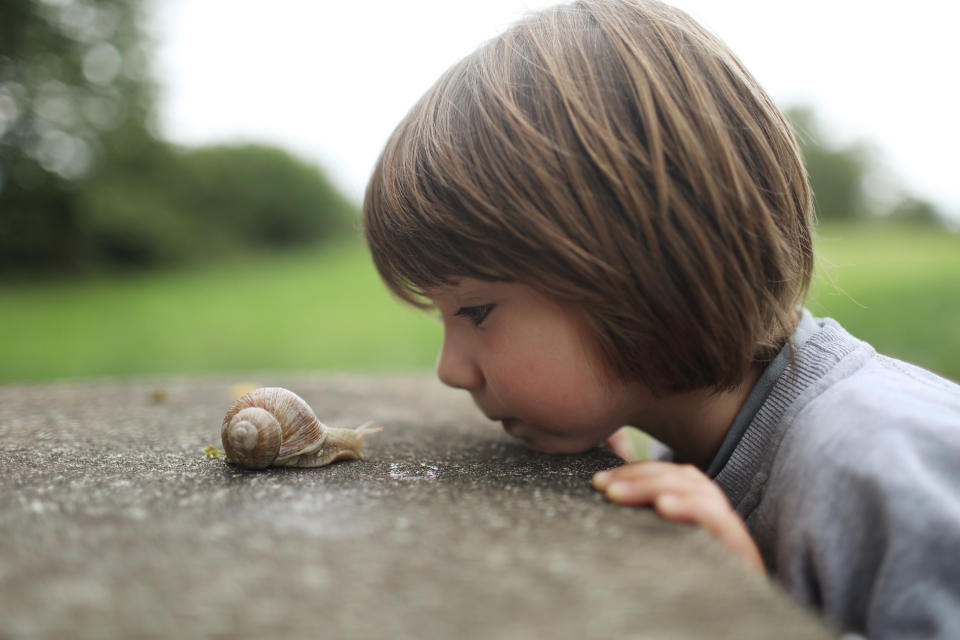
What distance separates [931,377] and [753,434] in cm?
44

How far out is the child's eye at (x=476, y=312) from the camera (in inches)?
56.7

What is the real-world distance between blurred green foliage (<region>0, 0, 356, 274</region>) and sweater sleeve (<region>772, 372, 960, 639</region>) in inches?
477

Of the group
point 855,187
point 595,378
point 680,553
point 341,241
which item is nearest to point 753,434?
point 595,378

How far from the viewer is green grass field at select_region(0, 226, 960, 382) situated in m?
5.24

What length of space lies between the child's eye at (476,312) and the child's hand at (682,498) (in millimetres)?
Result: 451

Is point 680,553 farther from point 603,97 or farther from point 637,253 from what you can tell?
point 603,97

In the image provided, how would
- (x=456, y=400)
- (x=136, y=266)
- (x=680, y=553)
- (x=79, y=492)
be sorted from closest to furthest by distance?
(x=680, y=553) < (x=79, y=492) < (x=456, y=400) < (x=136, y=266)

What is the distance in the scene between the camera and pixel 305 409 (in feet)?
4.69

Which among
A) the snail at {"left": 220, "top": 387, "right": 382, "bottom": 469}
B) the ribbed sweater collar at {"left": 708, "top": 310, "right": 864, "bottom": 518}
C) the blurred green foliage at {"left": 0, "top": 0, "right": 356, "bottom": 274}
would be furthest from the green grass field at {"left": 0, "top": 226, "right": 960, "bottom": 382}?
the blurred green foliage at {"left": 0, "top": 0, "right": 356, "bottom": 274}

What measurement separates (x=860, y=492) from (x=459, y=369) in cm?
84

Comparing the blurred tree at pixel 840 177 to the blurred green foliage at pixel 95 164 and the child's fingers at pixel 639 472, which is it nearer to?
the blurred green foliage at pixel 95 164

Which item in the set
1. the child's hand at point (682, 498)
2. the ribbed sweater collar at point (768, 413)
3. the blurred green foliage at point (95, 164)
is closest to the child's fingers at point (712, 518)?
the child's hand at point (682, 498)

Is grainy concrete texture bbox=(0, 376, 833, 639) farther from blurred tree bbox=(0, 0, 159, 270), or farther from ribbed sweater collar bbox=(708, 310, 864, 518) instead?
blurred tree bbox=(0, 0, 159, 270)

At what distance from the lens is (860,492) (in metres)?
1.00
